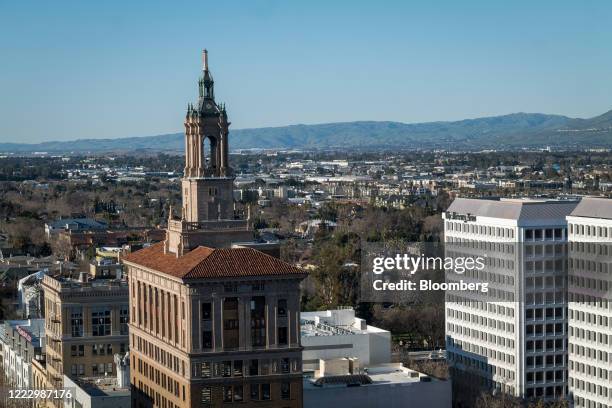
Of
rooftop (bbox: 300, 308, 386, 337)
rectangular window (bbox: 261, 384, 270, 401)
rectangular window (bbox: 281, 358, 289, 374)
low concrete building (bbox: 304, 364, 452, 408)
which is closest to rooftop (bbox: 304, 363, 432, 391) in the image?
low concrete building (bbox: 304, 364, 452, 408)

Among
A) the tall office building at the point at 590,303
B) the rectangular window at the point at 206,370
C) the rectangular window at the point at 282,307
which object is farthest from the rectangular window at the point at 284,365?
the tall office building at the point at 590,303

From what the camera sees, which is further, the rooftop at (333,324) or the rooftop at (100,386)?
the rooftop at (333,324)

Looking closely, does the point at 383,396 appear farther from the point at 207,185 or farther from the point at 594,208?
the point at 594,208

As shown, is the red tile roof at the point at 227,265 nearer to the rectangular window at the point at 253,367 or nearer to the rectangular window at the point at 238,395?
the rectangular window at the point at 253,367

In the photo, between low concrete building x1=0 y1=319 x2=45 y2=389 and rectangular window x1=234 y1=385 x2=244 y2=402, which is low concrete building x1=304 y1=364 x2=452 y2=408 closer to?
rectangular window x1=234 y1=385 x2=244 y2=402

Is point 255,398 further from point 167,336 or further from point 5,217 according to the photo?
point 5,217
